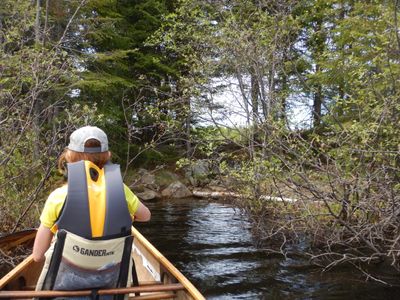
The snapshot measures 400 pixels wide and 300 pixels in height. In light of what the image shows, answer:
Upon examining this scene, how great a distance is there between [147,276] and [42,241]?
240 centimetres

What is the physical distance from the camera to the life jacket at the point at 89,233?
2705 mm

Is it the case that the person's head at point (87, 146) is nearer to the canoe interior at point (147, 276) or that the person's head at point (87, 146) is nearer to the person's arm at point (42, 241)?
the person's arm at point (42, 241)

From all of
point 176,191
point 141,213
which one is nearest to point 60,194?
point 141,213

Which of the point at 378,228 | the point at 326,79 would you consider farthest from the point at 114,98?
the point at 378,228

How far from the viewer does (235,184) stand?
9.73 meters

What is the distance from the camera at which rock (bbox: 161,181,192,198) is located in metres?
17.3

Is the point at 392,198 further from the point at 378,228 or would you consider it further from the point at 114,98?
the point at 114,98

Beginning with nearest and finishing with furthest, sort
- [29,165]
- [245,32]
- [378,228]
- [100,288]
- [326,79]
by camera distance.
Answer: [100,288] < [378,228] < [29,165] < [245,32] < [326,79]

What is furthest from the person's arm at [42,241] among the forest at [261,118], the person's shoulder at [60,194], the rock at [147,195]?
the rock at [147,195]

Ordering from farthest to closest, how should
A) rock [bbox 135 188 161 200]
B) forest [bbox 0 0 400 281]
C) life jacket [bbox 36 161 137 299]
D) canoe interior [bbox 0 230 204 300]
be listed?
rock [bbox 135 188 161 200]
forest [bbox 0 0 400 281]
canoe interior [bbox 0 230 204 300]
life jacket [bbox 36 161 137 299]

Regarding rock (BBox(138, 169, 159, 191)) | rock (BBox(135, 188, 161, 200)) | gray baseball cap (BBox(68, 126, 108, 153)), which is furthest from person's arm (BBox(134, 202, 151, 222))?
rock (BBox(138, 169, 159, 191))

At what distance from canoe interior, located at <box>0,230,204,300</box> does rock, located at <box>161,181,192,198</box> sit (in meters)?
11.7

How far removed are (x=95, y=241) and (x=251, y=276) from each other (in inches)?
186

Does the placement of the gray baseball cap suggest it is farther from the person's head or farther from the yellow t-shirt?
the yellow t-shirt
